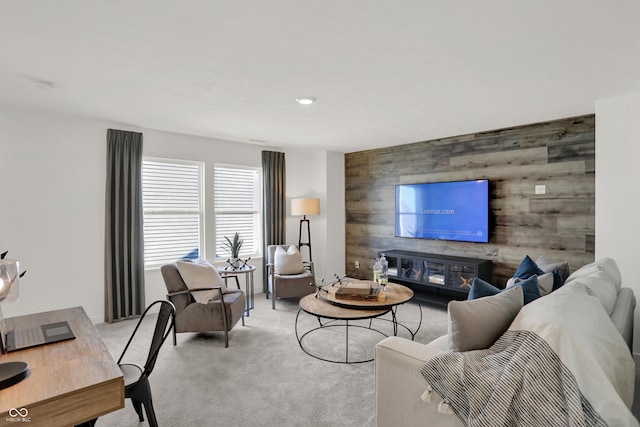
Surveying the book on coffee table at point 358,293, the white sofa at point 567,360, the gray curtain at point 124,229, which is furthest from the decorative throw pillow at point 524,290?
the gray curtain at point 124,229

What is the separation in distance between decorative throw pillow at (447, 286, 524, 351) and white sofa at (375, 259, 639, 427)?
79 mm

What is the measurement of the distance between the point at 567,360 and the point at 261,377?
2.22 meters

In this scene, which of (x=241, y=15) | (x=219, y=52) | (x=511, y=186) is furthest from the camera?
(x=511, y=186)

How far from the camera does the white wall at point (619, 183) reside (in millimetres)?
3209

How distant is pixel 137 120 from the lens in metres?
4.02

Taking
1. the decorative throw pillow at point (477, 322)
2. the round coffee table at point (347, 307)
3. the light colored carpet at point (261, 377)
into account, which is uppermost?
the decorative throw pillow at point (477, 322)

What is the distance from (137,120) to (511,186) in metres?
4.46

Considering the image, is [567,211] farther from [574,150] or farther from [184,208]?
[184,208]

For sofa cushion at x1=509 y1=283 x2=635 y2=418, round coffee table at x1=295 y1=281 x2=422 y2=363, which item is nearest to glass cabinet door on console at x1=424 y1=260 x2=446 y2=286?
round coffee table at x1=295 y1=281 x2=422 y2=363

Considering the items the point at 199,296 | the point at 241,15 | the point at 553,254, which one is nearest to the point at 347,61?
the point at 241,15

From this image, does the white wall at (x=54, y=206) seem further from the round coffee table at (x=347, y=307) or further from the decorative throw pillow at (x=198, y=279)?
the round coffee table at (x=347, y=307)

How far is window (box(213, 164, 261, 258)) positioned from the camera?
5.26 m

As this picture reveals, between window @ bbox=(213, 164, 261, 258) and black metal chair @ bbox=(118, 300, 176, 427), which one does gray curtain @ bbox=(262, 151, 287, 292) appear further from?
black metal chair @ bbox=(118, 300, 176, 427)

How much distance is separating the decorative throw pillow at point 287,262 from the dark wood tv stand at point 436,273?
1.31 metres
